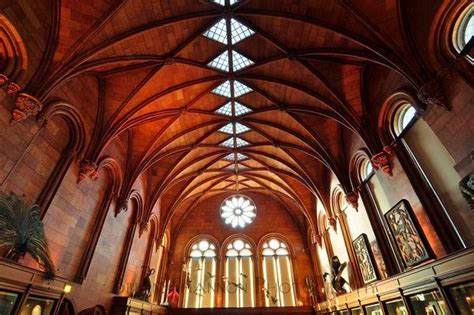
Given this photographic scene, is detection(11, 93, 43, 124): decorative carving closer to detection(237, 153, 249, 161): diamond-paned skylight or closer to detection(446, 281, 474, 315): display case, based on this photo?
detection(446, 281, 474, 315): display case

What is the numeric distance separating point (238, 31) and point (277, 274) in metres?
18.8

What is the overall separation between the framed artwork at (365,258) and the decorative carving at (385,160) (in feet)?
13.0

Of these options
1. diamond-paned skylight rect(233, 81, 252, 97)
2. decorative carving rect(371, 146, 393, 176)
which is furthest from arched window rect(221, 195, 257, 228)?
decorative carving rect(371, 146, 393, 176)

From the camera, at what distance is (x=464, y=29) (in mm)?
8078

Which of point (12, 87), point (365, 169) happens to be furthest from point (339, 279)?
point (12, 87)

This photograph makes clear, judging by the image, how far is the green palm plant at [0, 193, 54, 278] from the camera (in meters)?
7.16

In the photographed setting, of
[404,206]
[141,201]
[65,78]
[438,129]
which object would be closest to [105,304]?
[141,201]

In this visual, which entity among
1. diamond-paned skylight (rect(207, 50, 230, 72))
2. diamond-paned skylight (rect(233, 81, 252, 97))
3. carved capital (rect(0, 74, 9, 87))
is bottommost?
carved capital (rect(0, 74, 9, 87))

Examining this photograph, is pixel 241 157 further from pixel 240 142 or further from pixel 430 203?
pixel 430 203

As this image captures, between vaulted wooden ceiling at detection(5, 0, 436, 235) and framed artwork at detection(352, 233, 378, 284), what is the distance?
279cm

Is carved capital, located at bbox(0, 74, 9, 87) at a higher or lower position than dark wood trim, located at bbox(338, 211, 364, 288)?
higher

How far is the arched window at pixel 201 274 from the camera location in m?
21.3

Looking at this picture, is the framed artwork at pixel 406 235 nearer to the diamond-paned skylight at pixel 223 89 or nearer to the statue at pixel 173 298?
the diamond-paned skylight at pixel 223 89

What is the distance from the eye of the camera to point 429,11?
8.76 metres
